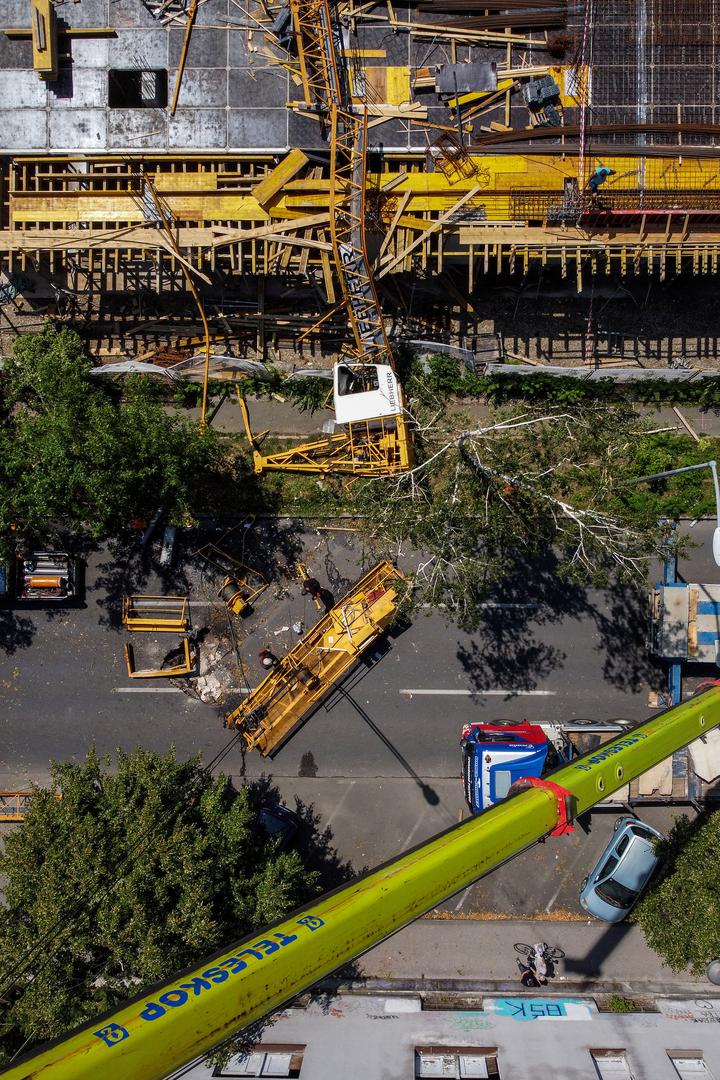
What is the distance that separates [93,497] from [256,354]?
7288mm

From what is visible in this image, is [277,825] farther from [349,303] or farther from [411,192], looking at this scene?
[411,192]

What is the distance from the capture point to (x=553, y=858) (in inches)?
844

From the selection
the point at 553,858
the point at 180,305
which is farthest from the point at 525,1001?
the point at 180,305

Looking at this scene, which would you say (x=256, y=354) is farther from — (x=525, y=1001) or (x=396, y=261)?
(x=525, y=1001)

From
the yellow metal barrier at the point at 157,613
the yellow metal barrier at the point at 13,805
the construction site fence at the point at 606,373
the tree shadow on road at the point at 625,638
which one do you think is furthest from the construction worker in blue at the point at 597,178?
the yellow metal barrier at the point at 13,805

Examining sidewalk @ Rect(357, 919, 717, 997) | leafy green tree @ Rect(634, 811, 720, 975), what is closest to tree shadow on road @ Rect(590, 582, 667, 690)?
leafy green tree @ Rect(634, 811, 720, 975)

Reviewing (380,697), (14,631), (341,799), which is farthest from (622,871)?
(14,631)

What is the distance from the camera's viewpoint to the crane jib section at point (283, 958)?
7871 millimetres

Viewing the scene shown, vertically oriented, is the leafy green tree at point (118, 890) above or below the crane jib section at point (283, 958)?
below

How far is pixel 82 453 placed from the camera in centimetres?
1778

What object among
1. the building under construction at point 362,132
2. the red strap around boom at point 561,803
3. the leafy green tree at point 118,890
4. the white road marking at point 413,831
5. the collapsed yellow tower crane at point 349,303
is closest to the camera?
the red strap around boom at point 561,803

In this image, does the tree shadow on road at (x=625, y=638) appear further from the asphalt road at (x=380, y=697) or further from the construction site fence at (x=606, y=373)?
the construction site fence at (x=606, y=373)

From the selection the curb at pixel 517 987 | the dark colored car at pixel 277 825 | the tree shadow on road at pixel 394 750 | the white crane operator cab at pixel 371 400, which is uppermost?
the white crane operator cab at pixel 371 400

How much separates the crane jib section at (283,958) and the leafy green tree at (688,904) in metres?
9.98
